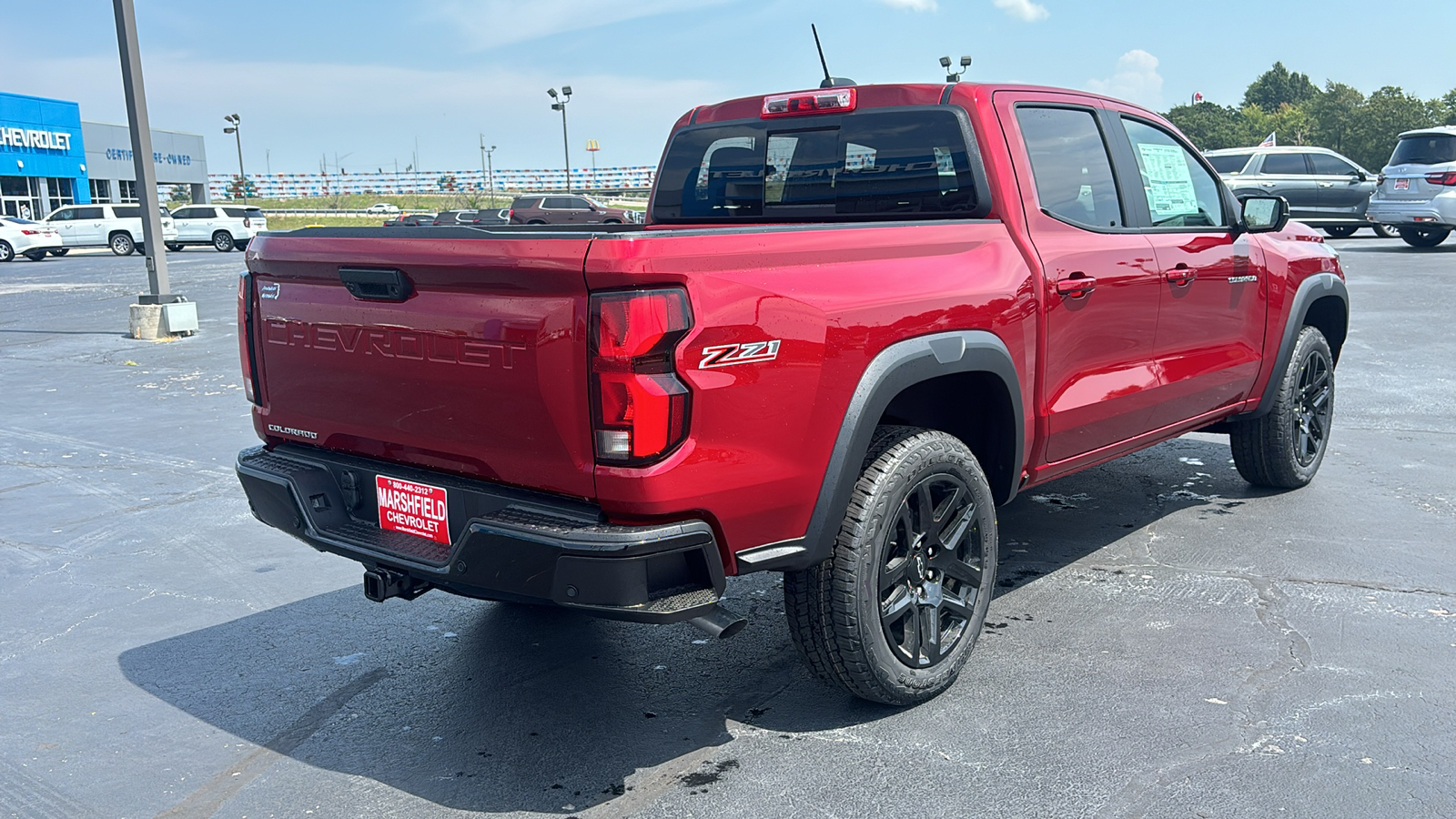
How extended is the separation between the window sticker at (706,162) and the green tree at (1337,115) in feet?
311

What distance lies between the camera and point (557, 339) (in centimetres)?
271

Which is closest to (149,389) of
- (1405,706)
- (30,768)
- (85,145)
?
(30,768)

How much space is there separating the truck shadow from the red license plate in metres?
0.66

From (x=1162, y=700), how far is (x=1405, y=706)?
0.71m

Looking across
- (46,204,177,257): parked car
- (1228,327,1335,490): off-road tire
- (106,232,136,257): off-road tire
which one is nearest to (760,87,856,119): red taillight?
(1228,327,1335,490): off-road tire

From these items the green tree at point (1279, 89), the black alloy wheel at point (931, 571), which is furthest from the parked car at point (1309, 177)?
the green tree at point (1279, 89)

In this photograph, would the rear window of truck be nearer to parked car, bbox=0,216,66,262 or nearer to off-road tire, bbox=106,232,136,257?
parked car, bbox=0,216,66,262

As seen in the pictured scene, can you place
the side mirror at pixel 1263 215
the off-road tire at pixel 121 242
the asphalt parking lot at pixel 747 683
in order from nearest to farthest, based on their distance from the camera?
the asphalt parking lot at pixel 747 683
the side mirror at pixel 1263 215
the off-road tire at pixel 121 242

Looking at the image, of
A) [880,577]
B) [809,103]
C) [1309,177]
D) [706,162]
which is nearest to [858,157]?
[809,103]

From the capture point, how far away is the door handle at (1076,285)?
3879mm

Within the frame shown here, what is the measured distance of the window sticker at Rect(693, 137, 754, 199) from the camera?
15.2 feet

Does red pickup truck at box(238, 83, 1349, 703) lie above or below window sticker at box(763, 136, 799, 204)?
below

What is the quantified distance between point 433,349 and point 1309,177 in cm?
2247

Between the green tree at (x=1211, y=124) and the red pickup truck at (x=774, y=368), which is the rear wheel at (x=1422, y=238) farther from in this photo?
the green tree at (x=1211, y=124)
